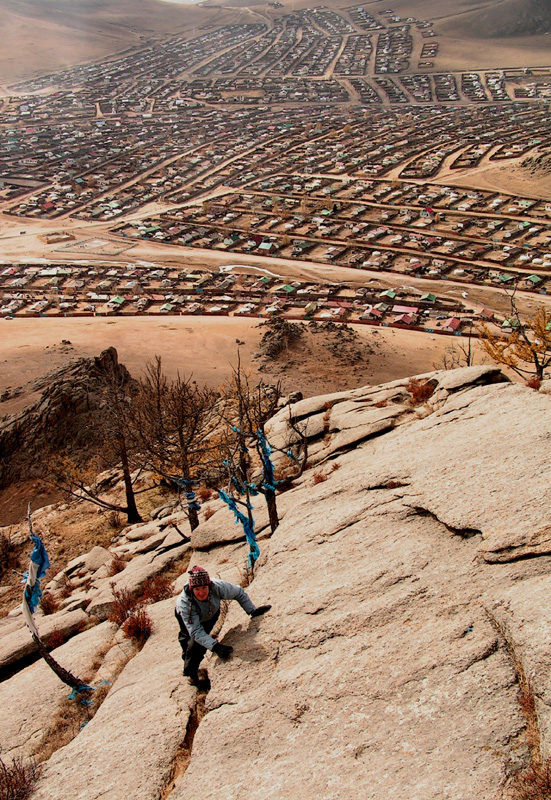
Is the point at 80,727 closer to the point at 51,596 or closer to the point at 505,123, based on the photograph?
the point at 51,596

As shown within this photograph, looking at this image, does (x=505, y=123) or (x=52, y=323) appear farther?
(x=505, y=123)

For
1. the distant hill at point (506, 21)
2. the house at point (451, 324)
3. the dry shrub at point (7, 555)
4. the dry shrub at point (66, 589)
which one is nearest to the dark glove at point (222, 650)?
the dry shrub at point (66, 589)

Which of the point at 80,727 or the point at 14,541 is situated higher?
the point at 80,727

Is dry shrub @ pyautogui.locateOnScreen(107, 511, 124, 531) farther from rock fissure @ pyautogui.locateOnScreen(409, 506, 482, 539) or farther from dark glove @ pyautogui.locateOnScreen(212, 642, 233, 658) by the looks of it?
rock fissure @ pyautogui.locateOnScreen(409, 506, 482, 539)

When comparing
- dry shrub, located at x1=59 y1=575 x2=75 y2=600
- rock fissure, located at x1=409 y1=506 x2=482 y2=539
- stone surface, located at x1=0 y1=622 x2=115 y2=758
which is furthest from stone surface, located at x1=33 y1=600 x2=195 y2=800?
dry shrub, located at x1=59 y1=575 x2=75 y2=600

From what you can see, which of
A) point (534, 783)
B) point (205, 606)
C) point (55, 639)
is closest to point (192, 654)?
point (205, 606)

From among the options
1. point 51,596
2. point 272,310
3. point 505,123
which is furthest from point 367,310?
point 505,123

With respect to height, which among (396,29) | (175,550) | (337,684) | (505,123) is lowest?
(175,550)
